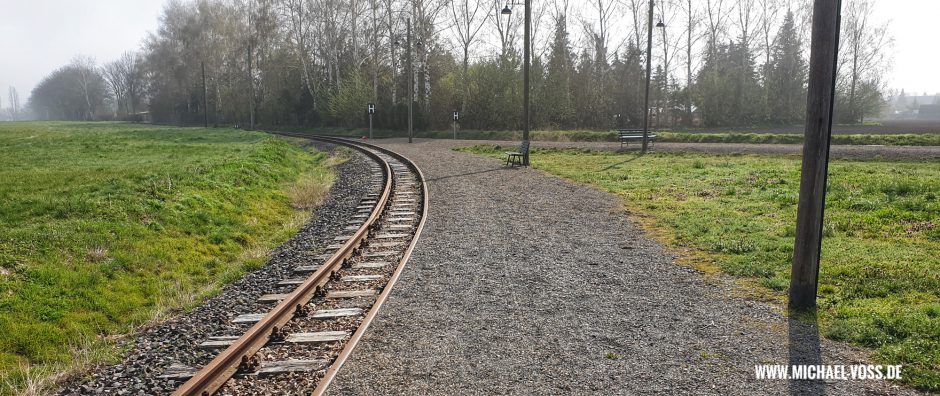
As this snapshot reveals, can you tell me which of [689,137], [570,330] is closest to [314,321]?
[570,330]

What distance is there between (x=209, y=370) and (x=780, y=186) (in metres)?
13.6

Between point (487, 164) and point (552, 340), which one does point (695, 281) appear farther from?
point (487, 164)

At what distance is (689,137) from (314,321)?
3239 centimetres

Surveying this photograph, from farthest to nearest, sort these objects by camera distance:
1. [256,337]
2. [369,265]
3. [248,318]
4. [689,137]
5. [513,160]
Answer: [689,137] → [513,160] → [369,265] → [248,318] → [256,337]

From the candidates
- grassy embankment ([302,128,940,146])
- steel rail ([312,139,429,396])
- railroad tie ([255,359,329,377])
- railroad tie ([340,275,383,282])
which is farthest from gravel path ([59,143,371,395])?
grassy embankment ([302,128,940,146])

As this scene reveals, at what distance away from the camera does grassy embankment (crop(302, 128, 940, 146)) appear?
28203 mm

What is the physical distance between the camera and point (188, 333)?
19.4 feet

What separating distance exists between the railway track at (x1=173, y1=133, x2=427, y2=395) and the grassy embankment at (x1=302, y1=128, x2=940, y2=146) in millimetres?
26863

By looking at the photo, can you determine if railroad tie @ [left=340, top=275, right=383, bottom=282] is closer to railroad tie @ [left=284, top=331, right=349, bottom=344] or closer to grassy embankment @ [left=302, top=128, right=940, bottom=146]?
railroad tie @ [left=284, top=331, right=349, bottom=344]

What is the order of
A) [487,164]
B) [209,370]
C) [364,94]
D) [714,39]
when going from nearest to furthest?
1. [209,370]
2. [487,164]
3. [364,94]
4. [714,39]

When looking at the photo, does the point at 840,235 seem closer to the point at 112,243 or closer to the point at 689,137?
the point at 112,243

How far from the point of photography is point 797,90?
191 feet

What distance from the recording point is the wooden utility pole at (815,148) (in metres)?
5.68

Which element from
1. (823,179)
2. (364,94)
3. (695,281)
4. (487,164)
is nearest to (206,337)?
(695,281)
